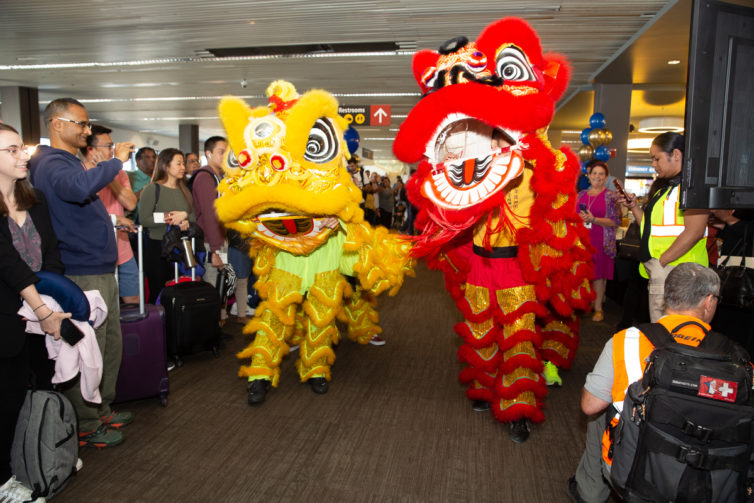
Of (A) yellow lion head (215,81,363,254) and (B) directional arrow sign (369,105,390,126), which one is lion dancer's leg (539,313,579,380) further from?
(B) directional arrow sign (369,105,390,126)

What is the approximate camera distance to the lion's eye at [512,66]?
6.42ft

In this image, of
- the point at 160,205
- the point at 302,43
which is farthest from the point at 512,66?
the point at 302,43

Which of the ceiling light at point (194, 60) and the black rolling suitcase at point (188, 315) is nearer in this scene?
the black rolling suitcase at point (188, 315)

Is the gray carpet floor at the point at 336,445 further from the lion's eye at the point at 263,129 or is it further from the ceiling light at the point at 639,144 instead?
the ceiling light at the point at 639,144

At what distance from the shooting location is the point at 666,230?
2.17 m

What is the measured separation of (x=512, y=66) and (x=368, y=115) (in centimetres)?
579

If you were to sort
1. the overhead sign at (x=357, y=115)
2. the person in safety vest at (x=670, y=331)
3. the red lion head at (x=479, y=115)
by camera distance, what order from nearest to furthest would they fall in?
the person in safety vest at (x=670, y=331)
the red lion head at (x=479, y=115)
the overhead sign at (x=357, y=115)

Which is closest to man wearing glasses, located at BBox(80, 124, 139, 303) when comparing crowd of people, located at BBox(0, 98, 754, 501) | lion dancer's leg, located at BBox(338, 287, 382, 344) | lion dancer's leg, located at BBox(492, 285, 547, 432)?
crowd of people, located at BBox(0, 98, 754, 501)

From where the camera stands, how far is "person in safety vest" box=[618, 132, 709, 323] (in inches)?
80.2

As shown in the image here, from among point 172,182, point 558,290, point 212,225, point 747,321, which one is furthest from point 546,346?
point 172,182

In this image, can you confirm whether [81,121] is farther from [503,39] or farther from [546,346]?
[546,346]

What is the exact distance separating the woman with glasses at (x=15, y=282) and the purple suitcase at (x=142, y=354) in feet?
2.10

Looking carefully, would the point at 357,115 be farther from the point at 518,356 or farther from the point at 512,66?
the point at 518,356

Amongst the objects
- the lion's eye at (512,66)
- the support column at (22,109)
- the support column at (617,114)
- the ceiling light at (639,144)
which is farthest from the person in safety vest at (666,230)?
the ceiling light at (639,144)
